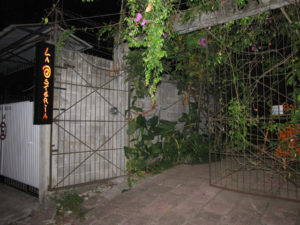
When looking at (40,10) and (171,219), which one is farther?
(40,10)

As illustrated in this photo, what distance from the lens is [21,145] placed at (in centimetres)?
482

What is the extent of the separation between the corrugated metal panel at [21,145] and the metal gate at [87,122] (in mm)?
664

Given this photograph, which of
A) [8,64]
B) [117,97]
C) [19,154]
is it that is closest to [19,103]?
[19,154]

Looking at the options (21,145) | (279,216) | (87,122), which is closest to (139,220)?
(279,216)

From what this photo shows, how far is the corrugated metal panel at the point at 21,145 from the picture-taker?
439 cm

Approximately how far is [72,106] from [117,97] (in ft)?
4.24

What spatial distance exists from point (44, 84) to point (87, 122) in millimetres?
1275

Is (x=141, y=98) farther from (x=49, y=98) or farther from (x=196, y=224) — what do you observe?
(x=196, y=224)

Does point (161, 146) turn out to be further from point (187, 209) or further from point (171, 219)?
point (171, 219)

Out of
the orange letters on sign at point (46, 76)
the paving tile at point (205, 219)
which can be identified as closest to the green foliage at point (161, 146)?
the orange letters on sign at point (46, 76)

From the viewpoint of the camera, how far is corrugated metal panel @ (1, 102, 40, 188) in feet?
14.4

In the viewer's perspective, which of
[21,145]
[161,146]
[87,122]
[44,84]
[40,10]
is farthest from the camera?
[40,10]

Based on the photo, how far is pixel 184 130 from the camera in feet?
22.3

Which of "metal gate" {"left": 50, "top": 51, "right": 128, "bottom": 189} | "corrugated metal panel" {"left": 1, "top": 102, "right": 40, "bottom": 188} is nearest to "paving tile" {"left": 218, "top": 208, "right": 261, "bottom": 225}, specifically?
"metal gate" {"left": 50, "top": 51, "right": 128, "bottom": 189}
